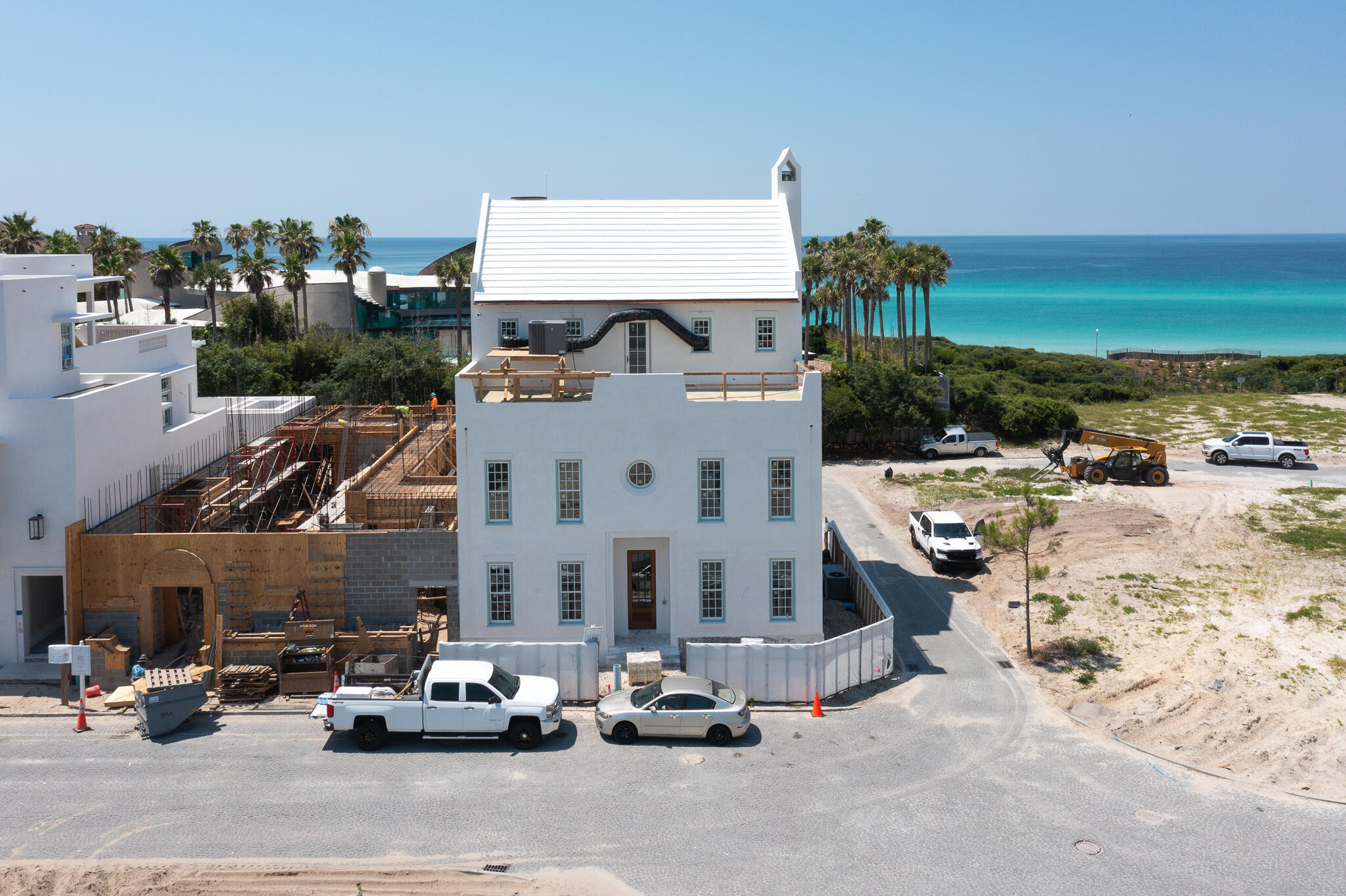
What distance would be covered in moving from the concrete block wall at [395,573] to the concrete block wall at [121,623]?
5.48 metres

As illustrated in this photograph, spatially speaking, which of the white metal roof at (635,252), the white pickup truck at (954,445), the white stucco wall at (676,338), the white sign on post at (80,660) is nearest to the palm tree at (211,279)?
the white metal roof at (635,252)

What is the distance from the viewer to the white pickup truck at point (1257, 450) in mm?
48094

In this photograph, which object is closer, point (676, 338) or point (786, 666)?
point (786, 666)

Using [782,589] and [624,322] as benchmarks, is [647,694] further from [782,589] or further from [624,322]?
[624,322]

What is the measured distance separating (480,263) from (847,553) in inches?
567

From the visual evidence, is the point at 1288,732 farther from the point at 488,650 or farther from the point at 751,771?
the point at 488,650

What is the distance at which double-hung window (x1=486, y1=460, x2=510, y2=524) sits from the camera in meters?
26.5

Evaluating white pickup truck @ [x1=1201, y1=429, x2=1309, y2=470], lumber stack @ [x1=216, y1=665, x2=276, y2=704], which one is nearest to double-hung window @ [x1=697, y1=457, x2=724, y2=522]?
lumber stack @ [x1=216, y1=665, x2=276, y2=704]

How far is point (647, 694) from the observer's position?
74.8 feet

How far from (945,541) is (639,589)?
41.7 ft

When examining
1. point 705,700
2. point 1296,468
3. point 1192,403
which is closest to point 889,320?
point 1192,403

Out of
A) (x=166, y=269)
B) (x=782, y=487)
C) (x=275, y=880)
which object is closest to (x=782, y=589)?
(x=782, y=487)

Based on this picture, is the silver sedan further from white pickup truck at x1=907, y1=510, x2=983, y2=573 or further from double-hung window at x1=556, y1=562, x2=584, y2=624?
white pickup truck at x1=907, y1=510, x2=983, y2=573

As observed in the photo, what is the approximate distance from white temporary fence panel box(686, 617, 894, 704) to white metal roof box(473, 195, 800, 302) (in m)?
10.4
